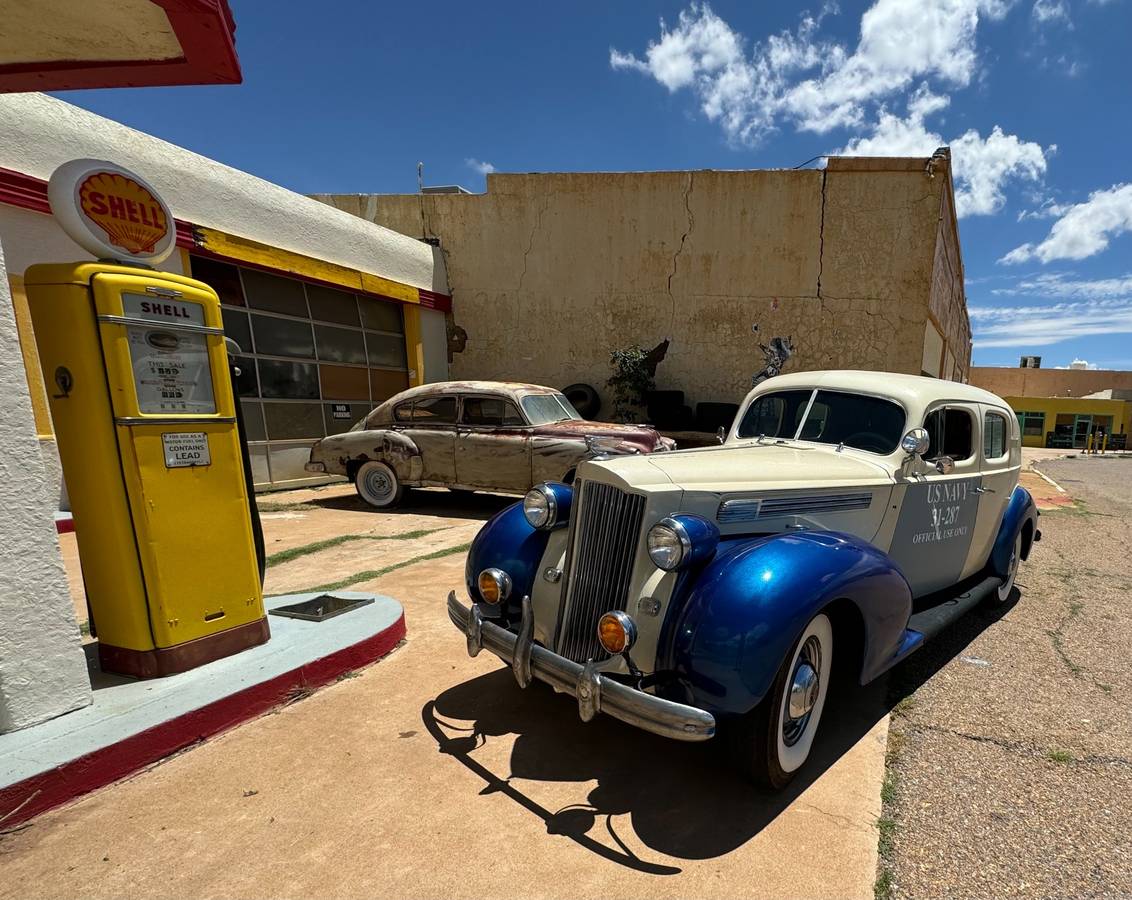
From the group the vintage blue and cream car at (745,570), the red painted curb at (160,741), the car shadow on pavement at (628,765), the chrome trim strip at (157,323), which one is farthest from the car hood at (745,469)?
the chrome trim strip at (157,323)

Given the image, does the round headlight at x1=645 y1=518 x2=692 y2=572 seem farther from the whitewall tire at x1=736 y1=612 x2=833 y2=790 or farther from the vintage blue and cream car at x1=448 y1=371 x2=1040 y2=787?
the whitewall tire at x1=736 y1=612 x2=833 y2=790

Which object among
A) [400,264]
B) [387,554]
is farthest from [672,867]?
[400,264]

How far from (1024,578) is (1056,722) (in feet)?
9.74

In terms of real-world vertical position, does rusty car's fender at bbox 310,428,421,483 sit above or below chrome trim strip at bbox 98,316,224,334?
below

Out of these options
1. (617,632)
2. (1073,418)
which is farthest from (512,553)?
(1073,418)

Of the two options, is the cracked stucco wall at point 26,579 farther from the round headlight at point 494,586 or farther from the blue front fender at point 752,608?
the blue front fender at point 752,608

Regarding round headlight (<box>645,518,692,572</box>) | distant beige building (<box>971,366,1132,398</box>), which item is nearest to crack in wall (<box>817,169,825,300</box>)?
round headlight (<box>645,518,692,572</box>)

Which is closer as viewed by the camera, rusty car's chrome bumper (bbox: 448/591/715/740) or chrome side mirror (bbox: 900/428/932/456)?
rusty car's chrome bumper (bbox: 448/591/715/740)

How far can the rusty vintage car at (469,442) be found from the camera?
6.79 metres

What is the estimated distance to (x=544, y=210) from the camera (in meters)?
12.1

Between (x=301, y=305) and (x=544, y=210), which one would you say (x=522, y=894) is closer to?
(x=301, y=305)

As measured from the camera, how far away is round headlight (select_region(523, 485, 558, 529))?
283cm

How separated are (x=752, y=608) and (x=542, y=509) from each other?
1.16 meters

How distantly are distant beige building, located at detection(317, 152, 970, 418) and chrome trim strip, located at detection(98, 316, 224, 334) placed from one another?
982 cm
